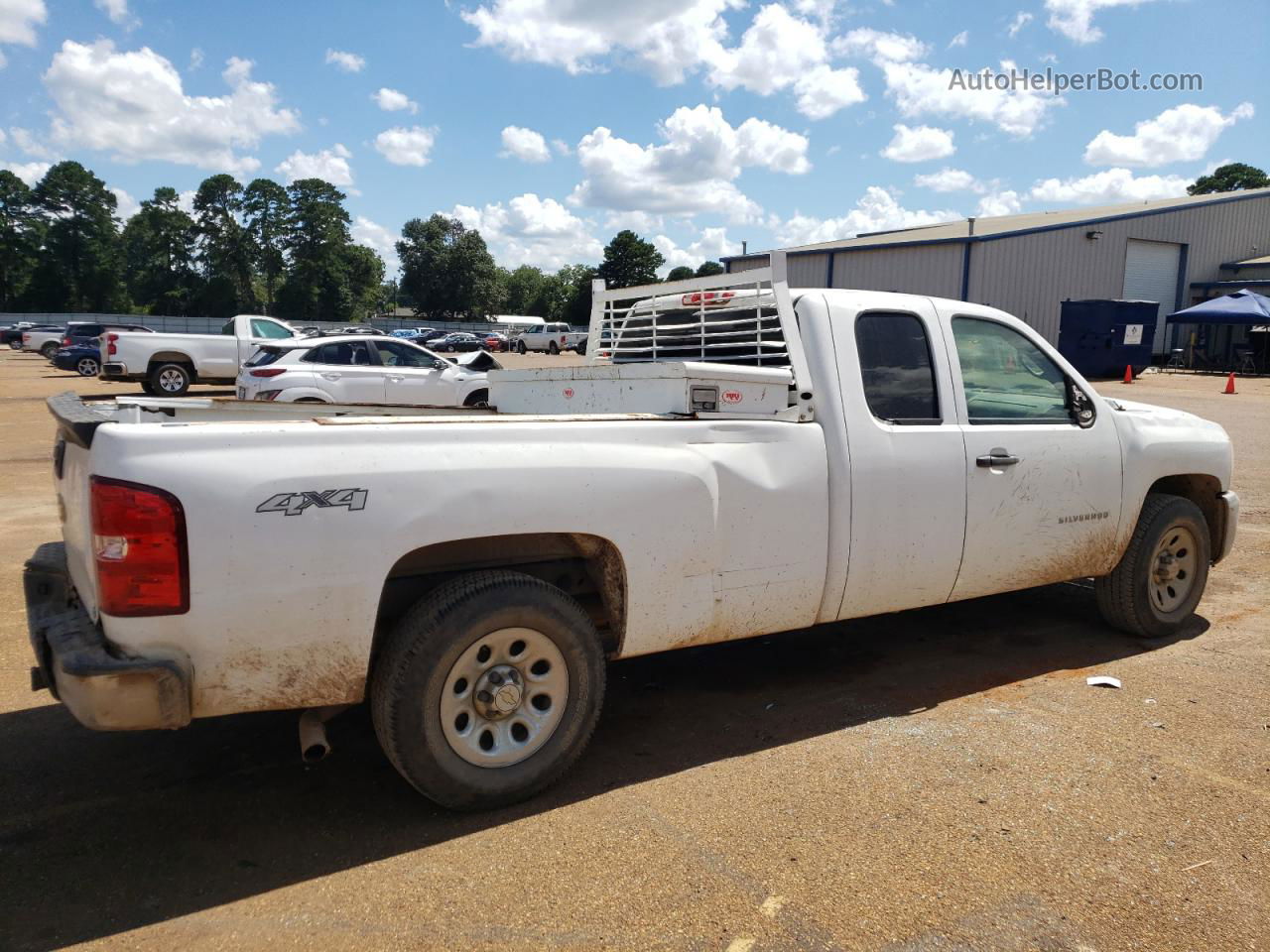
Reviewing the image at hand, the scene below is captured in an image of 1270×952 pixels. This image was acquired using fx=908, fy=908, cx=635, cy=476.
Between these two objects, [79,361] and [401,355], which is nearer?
[401,355]

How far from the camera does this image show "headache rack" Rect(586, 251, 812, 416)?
13.5ft

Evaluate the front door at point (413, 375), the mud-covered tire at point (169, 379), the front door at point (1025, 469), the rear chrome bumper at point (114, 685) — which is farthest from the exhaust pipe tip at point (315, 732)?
the mud-covered tire at point (169, 379)

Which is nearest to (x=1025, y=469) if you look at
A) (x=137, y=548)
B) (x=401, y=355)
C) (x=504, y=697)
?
(x=504, y=697)

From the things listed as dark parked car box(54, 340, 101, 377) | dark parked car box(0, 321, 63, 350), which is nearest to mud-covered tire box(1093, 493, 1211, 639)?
dark parked car box(54, 340, 101, 377)

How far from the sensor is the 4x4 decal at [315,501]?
111 inches

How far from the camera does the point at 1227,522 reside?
217 inches

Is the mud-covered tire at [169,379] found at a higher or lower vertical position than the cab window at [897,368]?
lower

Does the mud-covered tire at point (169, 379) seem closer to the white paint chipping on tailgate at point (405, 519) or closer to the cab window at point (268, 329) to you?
the cab window at point (268, 329)

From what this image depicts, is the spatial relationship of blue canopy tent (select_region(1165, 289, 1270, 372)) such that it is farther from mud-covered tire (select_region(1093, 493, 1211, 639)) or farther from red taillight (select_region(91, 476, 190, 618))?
red taillight (select_region(91, 476, 190, 618))

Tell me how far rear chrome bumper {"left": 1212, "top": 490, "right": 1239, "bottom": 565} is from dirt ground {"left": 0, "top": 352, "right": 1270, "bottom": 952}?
915 mm

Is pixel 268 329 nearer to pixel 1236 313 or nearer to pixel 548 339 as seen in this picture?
pixel 1236 313

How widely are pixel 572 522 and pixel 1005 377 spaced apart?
2690 mm

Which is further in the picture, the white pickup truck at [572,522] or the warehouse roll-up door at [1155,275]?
the warehouse roll-up door at [1155,275]

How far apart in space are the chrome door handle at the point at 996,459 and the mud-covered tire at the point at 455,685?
2.15 metres
